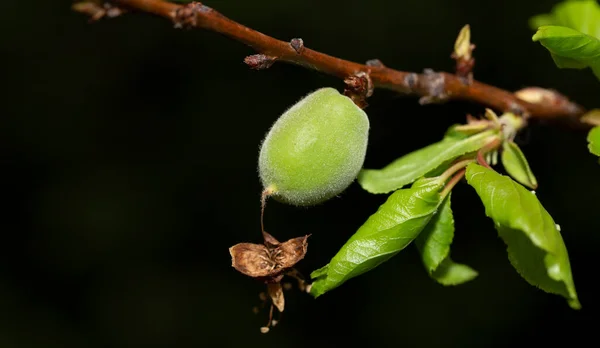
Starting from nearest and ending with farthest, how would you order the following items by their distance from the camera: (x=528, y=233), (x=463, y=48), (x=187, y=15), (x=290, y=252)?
(x=528, y=233)
(x=187, y=15)
(x=290, y=252)
(x=463, y=48)

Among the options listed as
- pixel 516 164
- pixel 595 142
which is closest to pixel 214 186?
pixel 516 164

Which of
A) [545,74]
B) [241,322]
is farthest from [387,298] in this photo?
[545,74]

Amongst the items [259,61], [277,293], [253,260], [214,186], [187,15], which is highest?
[187,15]

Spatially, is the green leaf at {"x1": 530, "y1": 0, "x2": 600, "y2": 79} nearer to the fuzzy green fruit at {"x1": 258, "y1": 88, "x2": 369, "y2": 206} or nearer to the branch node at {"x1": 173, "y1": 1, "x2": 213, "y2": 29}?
the fuzzy green fruit at {"x1": 258, "y1": 88, "x2": 369, "y2": 206}

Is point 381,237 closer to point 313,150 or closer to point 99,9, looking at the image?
point 313,150

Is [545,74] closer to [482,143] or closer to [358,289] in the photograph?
[358,289]

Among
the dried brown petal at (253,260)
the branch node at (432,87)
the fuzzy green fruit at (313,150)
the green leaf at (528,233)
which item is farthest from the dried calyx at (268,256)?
the branch node at (432,87)
